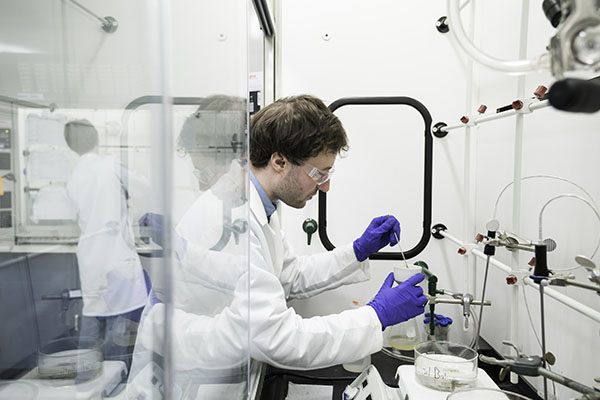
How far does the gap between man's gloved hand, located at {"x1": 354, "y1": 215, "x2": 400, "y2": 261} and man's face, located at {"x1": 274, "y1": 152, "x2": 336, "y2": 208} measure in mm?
355

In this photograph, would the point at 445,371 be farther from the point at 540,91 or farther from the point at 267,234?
the point at 540,91

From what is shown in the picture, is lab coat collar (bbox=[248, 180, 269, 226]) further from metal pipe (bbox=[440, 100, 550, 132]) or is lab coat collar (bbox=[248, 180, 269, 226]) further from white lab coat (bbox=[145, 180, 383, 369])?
metal pipe (bbox=[440, 100, 550, 132])

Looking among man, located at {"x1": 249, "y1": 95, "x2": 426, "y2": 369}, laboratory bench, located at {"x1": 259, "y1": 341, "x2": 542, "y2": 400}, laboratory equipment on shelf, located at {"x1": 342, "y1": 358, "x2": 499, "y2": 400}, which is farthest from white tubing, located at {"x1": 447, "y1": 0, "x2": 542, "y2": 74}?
laboratory bench, located at {"x1": 259, "y1": 341, "x2": 542, "y2": 400}

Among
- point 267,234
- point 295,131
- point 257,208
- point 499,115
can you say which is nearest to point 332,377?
point 267,234

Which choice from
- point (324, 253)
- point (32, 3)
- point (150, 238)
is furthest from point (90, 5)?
point (324, 253)

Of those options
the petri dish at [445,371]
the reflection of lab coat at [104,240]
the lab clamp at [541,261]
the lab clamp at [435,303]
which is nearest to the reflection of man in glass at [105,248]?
the reflection of lab coat at [104,240]

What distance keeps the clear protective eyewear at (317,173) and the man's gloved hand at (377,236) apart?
376 millimetres

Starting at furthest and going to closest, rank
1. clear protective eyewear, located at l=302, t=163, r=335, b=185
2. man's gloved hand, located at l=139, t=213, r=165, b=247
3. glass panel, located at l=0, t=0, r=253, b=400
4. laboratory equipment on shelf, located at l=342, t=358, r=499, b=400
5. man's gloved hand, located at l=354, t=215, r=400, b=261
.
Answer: man's gloved hand, located at l=354, t=215, r=400, b=261
clear protective eyewear, located at l=302, t=163, r=335, b=185
laboratory equipment on shelf, located at l=342, t=358, r=499, b=400
man's gloved hand, located at l=139, t=213, r=165, b=247
glass panel, located at l=0, t=0, r=253, b=400

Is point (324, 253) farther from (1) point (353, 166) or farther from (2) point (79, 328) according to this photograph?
(2) point (79, 328)

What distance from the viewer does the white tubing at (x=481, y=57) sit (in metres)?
0.48

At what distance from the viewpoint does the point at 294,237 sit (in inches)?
73.9

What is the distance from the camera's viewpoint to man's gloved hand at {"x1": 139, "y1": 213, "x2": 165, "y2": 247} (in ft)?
1.27

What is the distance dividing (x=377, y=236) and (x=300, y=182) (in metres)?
0.44

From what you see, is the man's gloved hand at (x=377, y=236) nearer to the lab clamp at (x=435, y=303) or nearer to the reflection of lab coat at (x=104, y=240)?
the lab clamp at (x=435, y=303)
